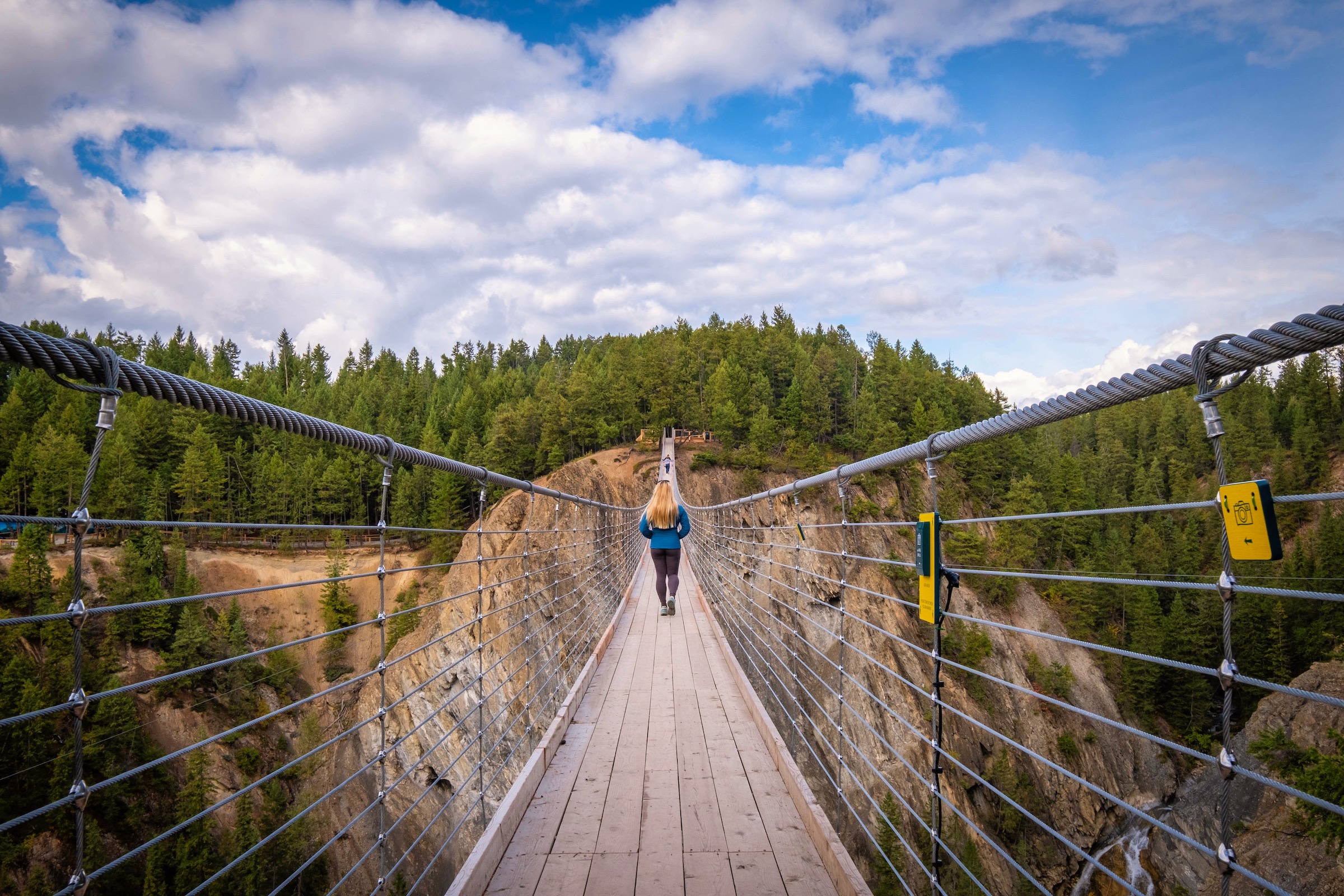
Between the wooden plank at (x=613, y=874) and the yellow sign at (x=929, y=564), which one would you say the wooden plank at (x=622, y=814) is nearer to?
the wooden plank at (x=613, y=874)

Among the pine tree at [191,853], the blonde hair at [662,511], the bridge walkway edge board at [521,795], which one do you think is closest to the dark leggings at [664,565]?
the blonde hair at [662,511]

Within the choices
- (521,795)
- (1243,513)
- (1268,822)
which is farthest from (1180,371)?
(1268,822)

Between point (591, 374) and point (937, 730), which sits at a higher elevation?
point (591, 374)

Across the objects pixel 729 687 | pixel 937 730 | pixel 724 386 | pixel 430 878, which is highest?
pixel 724 386

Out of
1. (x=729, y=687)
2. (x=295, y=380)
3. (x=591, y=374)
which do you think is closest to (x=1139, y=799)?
(x=729, y=687)

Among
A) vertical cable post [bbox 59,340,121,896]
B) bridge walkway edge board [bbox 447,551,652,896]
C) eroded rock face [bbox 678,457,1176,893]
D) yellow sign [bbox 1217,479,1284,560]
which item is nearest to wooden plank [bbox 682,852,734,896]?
bridge walkway edge board [bbox 447,551,652,896]

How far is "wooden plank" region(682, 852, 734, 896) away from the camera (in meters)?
A: 2.23

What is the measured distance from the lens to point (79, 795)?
1.05m

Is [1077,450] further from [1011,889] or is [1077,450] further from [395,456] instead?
[395,456]

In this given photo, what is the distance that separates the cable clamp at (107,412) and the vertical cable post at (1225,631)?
1.76m

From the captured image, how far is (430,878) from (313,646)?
18.5m

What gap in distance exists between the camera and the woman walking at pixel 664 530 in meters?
6.57

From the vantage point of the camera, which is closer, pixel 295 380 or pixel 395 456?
pixel 395 456

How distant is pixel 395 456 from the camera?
2064 millimetres
